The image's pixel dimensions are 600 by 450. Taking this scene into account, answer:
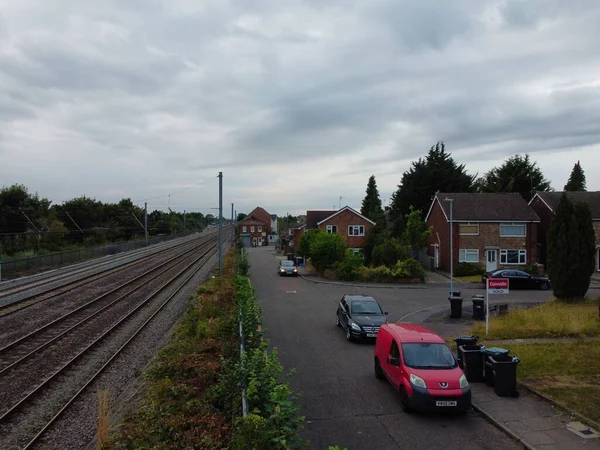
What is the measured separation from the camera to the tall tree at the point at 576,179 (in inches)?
3189

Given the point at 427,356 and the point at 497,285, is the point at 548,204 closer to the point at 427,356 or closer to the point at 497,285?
the point at 497,285

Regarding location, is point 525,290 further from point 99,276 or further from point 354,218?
point 99,276

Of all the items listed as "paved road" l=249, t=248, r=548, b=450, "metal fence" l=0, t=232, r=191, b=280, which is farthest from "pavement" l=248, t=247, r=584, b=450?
"metal fence" l=0, t=232, r=191, b=280

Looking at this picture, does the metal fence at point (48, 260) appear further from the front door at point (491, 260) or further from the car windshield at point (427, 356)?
the front door at point (491, 260)

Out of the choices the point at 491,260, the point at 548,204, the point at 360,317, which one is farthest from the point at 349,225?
the point at 360,317

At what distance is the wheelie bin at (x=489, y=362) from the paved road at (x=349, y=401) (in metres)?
2.01

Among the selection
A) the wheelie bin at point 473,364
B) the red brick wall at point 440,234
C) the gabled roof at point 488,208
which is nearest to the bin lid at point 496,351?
the wheelie bin at point 473,364

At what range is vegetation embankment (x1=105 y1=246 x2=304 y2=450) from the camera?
6.02m

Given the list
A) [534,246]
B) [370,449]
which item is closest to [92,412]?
[370,449]

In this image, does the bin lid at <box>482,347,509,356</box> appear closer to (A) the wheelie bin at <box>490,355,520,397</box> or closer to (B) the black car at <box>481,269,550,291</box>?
(A) the wheelie bin at <box>490,355,520,397</box>

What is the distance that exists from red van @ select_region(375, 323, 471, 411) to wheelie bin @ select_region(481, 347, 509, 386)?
1447 mm

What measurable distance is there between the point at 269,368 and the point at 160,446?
1904 millimetres

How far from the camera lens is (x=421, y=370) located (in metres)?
10.6

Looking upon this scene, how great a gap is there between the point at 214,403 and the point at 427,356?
5171mm
